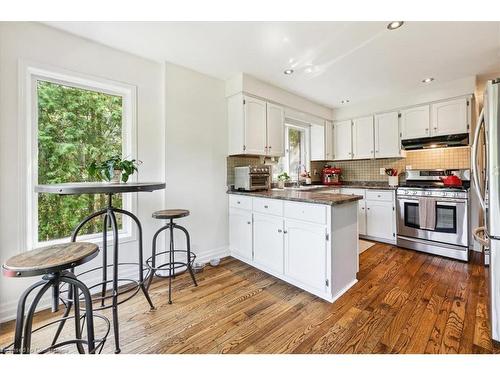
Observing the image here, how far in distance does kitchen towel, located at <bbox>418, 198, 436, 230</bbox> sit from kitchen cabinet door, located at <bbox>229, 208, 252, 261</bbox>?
2373 mm

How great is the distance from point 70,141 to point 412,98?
4.50 metres

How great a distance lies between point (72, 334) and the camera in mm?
1687

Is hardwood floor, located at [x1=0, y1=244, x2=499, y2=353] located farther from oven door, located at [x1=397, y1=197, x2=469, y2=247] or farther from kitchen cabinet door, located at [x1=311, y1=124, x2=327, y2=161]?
kitchen cabinet door, located at [x1=311, y1=124, x2=327, y2=161]

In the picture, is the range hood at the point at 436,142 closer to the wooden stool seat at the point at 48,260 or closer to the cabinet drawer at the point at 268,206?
the cabinet drawer at the point at 268,206

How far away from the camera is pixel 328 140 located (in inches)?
177

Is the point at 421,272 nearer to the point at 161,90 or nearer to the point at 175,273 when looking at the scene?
the point at 175,273

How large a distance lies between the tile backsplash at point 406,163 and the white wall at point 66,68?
3186 millimetres

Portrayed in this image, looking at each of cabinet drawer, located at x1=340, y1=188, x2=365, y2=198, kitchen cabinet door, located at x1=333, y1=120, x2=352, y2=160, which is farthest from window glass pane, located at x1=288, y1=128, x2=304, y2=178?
cabinet drawer, located at x1=340, y1=188, x2=365, y2=198

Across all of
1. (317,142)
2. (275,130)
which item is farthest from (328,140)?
(275,130)

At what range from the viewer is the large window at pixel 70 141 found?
203cm

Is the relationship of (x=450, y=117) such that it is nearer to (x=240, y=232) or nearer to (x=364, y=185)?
(x=364, y=185)
